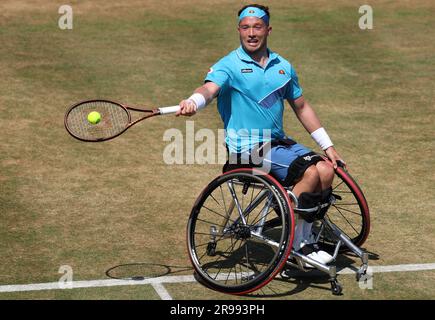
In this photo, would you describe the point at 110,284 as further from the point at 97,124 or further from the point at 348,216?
the point at 348,216

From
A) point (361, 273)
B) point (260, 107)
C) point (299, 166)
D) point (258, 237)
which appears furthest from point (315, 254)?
point (260, 107)

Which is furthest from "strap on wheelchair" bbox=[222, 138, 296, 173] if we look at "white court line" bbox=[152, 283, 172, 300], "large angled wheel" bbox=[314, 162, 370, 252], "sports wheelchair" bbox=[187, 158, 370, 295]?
"white court line" bbox=[152, 283, 172, 300]

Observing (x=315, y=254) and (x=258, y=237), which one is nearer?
(x=258, y=237)

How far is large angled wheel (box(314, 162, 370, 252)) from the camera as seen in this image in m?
9.09

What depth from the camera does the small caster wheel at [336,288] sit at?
8.52 m

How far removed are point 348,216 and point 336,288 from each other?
2099 mm

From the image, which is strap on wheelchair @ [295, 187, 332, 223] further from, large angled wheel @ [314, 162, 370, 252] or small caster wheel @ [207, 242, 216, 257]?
small caster wheel @ [207, 242, 216, 257]

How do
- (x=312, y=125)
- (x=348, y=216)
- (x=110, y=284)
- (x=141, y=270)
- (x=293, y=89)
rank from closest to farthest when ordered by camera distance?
(x=110, y=284), (x=141, y=270), (x=293, y=89), (x=312, y=125), (x=348, y=216)

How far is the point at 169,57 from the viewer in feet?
51.4

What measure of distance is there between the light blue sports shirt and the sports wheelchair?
490 millimetres

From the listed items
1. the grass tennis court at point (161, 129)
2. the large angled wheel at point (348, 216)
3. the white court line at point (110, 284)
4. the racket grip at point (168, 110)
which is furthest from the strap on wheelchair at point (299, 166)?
the racket grip at point (168, 110)

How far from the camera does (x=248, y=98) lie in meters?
Result: 9.03

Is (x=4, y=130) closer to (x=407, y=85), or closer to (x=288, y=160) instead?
(x=288, y=160)
